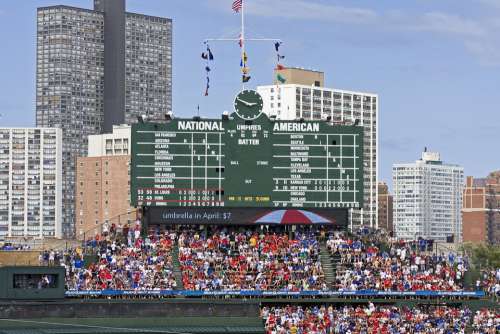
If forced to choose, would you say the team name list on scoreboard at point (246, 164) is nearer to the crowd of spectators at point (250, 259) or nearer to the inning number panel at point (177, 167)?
the inning number panel at point (177, 167)

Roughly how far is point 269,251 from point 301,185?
4.08m

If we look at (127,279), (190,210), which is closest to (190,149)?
(190,210)

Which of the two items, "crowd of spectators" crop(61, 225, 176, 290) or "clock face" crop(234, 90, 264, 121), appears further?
"clock face" crop(234, 90, 264, 121)

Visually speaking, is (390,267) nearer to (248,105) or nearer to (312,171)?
(312,171)

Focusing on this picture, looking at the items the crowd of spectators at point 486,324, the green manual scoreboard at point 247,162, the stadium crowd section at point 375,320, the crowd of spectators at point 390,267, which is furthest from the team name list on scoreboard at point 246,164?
the crowd of spectators at point 486,324

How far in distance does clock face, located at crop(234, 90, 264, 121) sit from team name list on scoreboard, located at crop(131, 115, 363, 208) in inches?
13.6

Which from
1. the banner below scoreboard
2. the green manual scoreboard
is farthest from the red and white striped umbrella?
the green manual scoreboard

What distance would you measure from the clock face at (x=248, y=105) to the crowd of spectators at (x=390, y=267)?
856 cm

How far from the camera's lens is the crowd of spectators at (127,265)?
66000 mm

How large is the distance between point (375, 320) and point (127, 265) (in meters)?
13.6

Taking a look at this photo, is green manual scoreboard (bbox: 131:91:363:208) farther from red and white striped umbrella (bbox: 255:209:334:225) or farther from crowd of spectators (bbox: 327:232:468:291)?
crowd of spectators (bbox: 327:232:468:291)

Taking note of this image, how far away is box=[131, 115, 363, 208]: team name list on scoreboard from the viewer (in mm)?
68750

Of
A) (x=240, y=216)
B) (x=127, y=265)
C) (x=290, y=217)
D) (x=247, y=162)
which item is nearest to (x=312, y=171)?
(x=290, y=217)

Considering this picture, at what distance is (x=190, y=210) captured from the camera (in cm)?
6944
